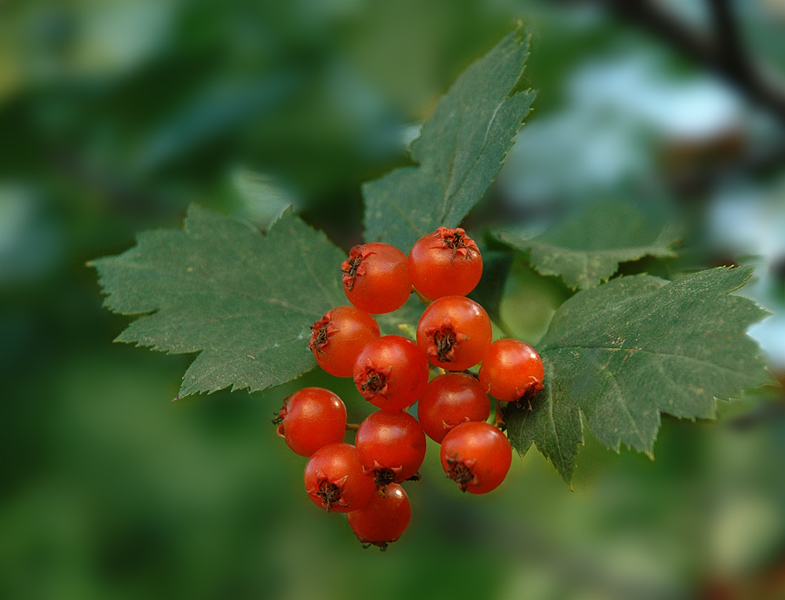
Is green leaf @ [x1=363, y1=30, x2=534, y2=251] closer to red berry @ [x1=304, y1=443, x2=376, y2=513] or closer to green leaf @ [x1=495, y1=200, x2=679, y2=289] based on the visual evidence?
green leaf @ [x1=495, y1=200, x2=679, y2=289]

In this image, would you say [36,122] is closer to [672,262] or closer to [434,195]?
[434,195]

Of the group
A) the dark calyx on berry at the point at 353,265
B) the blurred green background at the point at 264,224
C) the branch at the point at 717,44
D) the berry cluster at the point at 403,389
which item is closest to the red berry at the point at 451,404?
the berry cluster at the point at 403,389

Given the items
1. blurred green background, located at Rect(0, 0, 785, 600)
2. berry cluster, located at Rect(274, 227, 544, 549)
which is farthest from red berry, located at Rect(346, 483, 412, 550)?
blurred green background, located at Rect(0, 0, 785, 600)

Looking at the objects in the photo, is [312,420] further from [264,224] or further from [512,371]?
[264,224]

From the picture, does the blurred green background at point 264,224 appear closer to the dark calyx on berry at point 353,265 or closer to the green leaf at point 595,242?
the green leaf at point 595,242

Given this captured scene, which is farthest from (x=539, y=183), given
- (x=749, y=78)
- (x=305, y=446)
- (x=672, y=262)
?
(x=305, y=446)

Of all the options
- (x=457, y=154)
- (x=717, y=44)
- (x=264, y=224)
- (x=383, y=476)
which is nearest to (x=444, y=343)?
(x=383, y=476)

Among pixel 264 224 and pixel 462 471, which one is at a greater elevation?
Result: pixel 462 471
